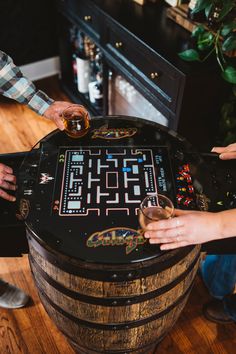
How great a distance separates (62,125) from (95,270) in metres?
0.73

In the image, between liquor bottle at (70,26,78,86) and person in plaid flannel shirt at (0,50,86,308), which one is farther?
liquor bottle at (70,26,78,86)

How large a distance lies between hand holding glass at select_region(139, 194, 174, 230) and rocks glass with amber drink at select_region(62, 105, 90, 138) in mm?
460

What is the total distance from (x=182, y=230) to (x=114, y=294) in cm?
31

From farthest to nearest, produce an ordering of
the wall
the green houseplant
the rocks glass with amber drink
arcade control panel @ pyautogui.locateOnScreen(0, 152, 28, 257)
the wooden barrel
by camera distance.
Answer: the wall
the green houseplant
the rocks glass with amber drink
arcade control panel @ pyautogui.locateOnScreen(0, 152, 28, 257)
the wooden barrel

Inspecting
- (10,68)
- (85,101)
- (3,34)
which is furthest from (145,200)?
(3,34)

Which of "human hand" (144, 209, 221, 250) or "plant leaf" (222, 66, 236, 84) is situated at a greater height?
"plant leaf" (222, 66, 236, 84)

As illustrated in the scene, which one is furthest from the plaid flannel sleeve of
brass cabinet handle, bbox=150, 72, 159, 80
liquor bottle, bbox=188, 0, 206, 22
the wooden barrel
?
liquor bottle, bbox=188, 0, 206, 22

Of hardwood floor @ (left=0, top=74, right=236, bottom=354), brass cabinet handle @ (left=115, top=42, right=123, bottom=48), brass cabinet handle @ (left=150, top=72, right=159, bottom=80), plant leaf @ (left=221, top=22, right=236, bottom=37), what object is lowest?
hardwood floor @ (left=0, top=74, right=236, bottom=354)

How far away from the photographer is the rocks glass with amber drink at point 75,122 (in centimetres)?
164

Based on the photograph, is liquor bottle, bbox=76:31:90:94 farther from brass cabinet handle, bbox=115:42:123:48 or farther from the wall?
brass cabinet handle, bbox=115:42:123:48

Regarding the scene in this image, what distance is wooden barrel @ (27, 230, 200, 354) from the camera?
4.15 feet

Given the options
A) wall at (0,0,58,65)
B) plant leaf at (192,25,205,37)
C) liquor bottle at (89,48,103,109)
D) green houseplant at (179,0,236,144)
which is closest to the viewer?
green houseplant at (179,0,236,144)

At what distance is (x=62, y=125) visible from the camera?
173cm

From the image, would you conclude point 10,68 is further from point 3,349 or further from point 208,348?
point 208,348
